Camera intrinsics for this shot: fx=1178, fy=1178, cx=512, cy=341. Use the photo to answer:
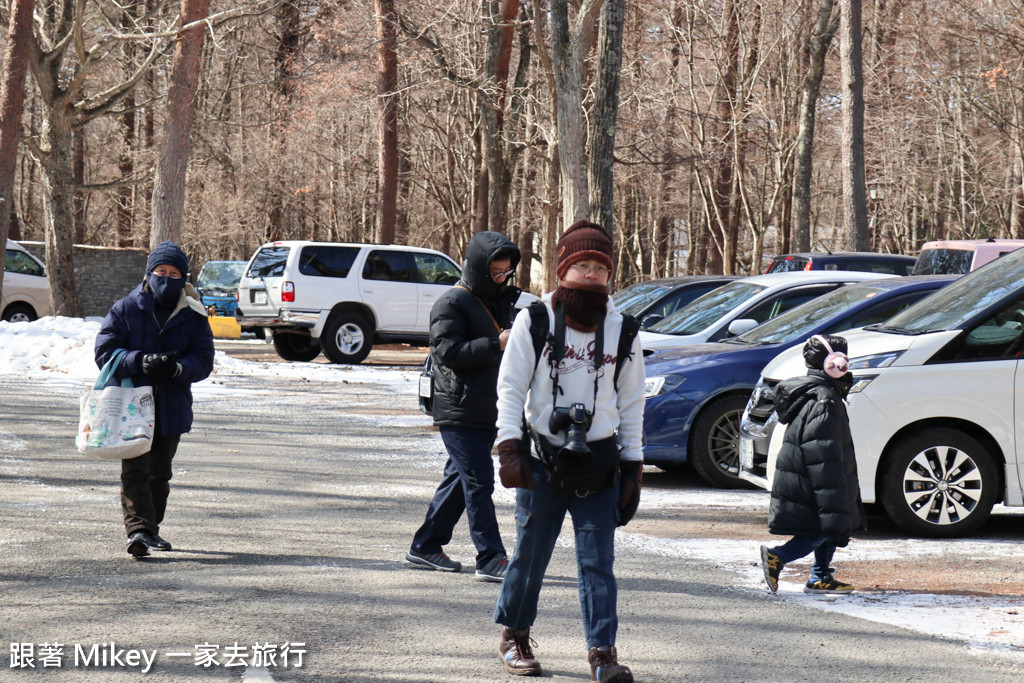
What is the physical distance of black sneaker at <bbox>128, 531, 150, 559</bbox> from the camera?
6480 mm

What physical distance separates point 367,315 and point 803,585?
14.8 meters

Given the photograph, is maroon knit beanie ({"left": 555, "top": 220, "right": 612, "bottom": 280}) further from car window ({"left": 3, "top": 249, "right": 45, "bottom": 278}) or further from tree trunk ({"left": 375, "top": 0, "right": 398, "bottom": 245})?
tree trunk ({"left": 375, "top": 0, "right": 398, "bottom": 245})

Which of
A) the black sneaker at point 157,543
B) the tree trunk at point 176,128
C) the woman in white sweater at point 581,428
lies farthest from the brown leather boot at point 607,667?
the tree trunk at point 176,128

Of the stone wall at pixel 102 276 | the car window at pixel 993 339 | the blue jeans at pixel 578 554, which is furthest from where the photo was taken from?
the stone wall at pixel 102 276

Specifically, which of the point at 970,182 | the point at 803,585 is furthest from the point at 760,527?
the point at 970,182

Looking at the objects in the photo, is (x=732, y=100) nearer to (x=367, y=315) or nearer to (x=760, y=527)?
(x=367, y=315)

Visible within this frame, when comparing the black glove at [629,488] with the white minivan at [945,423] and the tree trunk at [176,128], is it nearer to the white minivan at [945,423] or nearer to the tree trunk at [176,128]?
the white minivan at [945,423]

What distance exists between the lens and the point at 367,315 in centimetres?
2059

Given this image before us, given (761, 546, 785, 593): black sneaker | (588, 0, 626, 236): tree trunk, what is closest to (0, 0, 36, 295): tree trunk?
(588, 0, 626, 236): tree trunk

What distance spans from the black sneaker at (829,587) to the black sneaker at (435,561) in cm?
192

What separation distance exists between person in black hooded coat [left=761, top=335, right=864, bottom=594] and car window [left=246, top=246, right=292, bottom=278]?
1500cm

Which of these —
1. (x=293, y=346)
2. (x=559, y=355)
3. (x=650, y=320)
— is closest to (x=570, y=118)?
(x=650, y=320)

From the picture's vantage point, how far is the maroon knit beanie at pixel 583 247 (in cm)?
459

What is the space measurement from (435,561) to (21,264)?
21207mm
